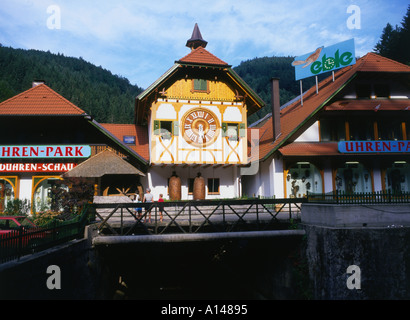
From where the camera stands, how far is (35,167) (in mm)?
19828

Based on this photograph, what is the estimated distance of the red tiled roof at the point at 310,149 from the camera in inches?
763

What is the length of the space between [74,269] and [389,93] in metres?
22.2

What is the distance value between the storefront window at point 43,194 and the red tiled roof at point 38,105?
4.29 meters

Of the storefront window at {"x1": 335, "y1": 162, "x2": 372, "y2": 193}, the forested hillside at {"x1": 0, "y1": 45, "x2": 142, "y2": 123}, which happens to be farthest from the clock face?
the forested hillside at {"x1": 0, "y1": 45, "x2": 142, "y2": 123}

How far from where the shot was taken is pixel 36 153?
64.4ft

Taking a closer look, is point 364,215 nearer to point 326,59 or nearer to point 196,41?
point 326,59

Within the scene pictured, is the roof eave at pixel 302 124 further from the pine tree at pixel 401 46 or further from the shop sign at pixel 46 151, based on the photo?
the pine tree at pixel 401 46

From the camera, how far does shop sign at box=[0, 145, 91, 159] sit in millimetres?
19516

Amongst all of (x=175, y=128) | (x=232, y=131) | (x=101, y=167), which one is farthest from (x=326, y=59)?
(x=101, y=167)

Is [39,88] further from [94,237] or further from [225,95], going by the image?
[94,237]

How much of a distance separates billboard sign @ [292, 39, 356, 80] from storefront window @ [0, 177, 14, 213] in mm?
21844

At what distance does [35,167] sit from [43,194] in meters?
2.04
